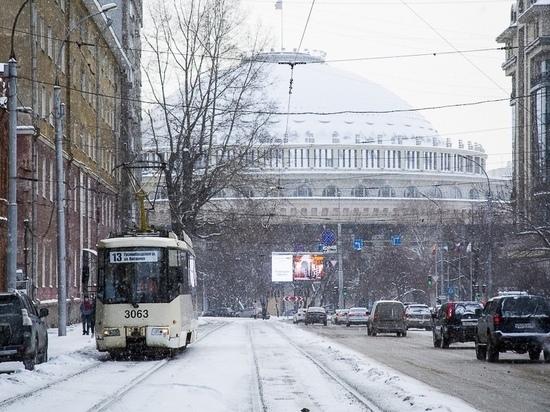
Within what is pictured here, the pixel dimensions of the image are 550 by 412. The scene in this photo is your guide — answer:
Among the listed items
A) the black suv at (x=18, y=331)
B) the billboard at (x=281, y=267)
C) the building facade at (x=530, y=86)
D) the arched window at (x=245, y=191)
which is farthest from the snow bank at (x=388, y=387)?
the billboard at (x=281, y=267)

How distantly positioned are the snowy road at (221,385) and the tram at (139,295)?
63cm

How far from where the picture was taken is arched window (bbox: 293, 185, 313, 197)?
16838 cm

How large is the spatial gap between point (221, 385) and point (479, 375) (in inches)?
235

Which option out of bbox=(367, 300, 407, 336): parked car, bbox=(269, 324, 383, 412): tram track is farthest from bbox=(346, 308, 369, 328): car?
bbox=(269, 324, 383, 412): tram track

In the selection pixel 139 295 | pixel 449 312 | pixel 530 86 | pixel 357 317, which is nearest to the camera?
pixel 139 295

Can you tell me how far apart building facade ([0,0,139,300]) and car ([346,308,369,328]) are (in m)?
15.7

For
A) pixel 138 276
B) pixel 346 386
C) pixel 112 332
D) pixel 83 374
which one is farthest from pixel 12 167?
pixel 346 386

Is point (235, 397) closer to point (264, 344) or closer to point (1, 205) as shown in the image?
point (264, 344)

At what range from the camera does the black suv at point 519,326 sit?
2923cm

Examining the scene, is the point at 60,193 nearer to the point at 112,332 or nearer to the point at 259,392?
the point at 112,332

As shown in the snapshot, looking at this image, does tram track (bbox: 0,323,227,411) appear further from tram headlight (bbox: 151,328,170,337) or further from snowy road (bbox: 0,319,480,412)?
tram headlight (bbox: 151,328,170,337)

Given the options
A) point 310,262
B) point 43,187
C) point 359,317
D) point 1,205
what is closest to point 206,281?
point 310,262

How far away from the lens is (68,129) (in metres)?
58.3

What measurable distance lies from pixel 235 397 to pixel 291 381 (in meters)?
3.81
